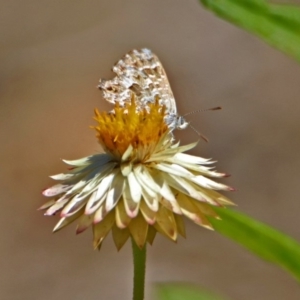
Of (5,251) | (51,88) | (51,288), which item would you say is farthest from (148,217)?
(51,88)

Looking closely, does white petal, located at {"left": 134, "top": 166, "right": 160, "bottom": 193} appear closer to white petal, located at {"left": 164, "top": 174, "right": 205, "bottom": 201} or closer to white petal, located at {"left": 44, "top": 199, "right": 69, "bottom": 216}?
white petal, located at {"left": 164, "top": 174, "right": 205, "bottom": 201}

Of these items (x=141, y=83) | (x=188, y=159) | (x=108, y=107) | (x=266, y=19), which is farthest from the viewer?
(x=108, y=107)

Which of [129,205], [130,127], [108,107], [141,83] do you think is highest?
[108,107]

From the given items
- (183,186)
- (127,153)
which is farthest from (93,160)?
(183,186)

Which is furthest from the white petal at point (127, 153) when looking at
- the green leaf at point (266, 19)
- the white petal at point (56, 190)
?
the green leaf at point (266, 19)

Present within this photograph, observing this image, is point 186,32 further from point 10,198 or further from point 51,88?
point 10,198

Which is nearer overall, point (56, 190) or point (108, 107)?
point (56, 190)

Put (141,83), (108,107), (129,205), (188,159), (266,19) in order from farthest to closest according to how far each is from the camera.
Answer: (108,107) → (141,83) → (188,159) → (129,205) → (266,19)

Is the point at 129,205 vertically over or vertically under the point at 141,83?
under

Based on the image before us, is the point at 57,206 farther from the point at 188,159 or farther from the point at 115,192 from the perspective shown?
the point at 188,159

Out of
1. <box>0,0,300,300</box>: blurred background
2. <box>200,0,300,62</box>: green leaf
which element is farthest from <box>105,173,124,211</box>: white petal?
<box>0,0,300,300</box>: blurred background
